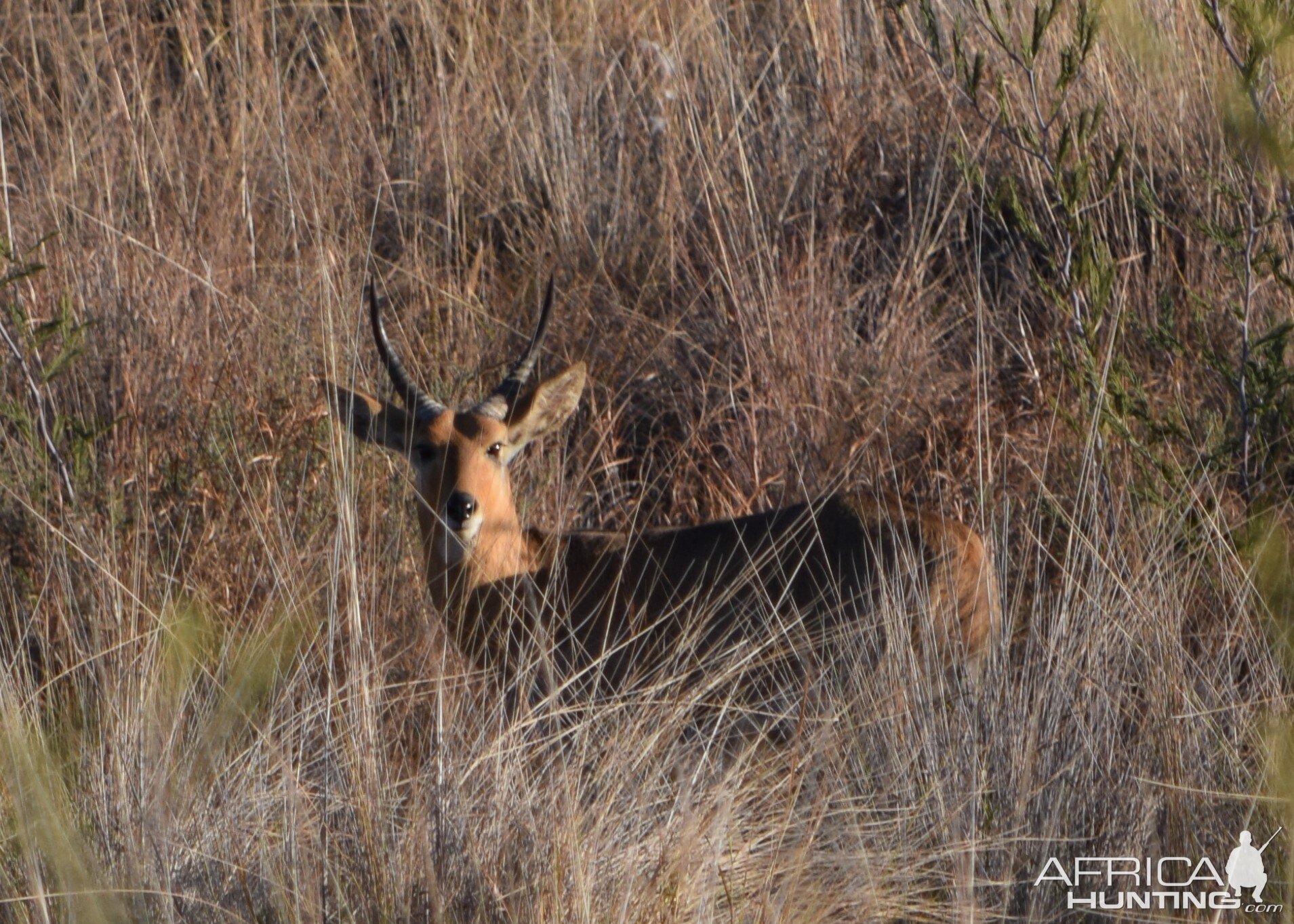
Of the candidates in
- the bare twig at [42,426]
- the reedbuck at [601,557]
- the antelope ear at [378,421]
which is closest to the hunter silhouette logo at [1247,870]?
the reedbuck at [601,557]

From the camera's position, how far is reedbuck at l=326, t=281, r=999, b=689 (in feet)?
14.8

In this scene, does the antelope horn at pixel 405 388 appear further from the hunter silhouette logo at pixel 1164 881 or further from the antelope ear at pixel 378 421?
the hunter silhouette logo at pixel 1164 881

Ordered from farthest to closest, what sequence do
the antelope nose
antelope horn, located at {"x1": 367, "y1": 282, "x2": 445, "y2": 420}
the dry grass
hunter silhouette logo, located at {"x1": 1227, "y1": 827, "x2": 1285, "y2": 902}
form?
antelope horn, located at {"x1": 367, "y1": 282, "x2": 445, "y2": 420} < the antelope nose < the dry grass < hunter silhouette logo, located at {"x1": 1227, "y1": 827, "x2": 1285, "y2": 902}

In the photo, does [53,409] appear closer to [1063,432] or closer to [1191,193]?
[1063,432]

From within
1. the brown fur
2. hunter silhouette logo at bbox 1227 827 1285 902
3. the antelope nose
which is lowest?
hunter silhouette logo at bbox 1227 827 1285 902

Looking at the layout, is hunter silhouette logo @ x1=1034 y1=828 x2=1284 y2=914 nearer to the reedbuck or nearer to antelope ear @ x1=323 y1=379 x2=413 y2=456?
the reedbuck

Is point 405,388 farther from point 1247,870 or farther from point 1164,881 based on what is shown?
point 1247,870

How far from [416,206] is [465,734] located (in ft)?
13.0

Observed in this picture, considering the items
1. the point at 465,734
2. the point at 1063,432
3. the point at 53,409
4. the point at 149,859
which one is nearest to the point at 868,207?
the point at 1063,432

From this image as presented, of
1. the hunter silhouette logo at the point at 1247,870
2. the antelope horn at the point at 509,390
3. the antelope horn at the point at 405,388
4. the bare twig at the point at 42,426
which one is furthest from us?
the antelope horn at the point at 509,390

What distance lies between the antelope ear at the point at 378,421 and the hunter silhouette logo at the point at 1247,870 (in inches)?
108

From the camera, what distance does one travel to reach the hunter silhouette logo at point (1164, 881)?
298cm

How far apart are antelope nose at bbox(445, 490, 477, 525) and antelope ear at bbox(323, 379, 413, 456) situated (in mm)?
204

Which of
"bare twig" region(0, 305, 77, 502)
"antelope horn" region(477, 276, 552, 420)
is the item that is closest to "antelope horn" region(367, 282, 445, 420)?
"antelope horn" region(477, 276, 552, 420)
